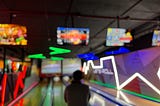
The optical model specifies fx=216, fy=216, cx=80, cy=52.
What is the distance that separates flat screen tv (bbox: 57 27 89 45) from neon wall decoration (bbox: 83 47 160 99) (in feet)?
7.35

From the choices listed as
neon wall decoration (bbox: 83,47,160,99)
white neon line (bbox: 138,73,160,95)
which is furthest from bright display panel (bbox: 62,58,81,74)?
white neon line (bbox: 138,73,160,95)

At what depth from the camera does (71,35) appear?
7176 millimetres

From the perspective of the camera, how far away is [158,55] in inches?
269

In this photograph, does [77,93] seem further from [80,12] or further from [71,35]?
[80,12]

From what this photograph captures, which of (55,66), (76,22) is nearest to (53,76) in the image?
(55,66)

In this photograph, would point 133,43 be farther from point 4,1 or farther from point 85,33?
point 4,1

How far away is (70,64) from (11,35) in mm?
17784

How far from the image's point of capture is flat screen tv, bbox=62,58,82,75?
79.0 feet

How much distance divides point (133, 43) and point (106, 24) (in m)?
2.65

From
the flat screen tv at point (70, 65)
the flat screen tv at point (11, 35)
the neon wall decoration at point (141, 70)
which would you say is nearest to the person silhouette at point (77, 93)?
the flat screen tv at point (11, 35)

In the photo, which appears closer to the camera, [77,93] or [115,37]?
[77,93]

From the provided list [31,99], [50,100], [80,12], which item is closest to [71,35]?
[80,12]

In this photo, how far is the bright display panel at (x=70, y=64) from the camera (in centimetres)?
2407

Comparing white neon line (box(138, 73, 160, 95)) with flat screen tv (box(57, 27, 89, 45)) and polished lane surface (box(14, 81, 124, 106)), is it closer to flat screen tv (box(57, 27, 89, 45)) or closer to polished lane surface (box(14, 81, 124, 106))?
polished lane surface (box(14, 81, 124, 106))
